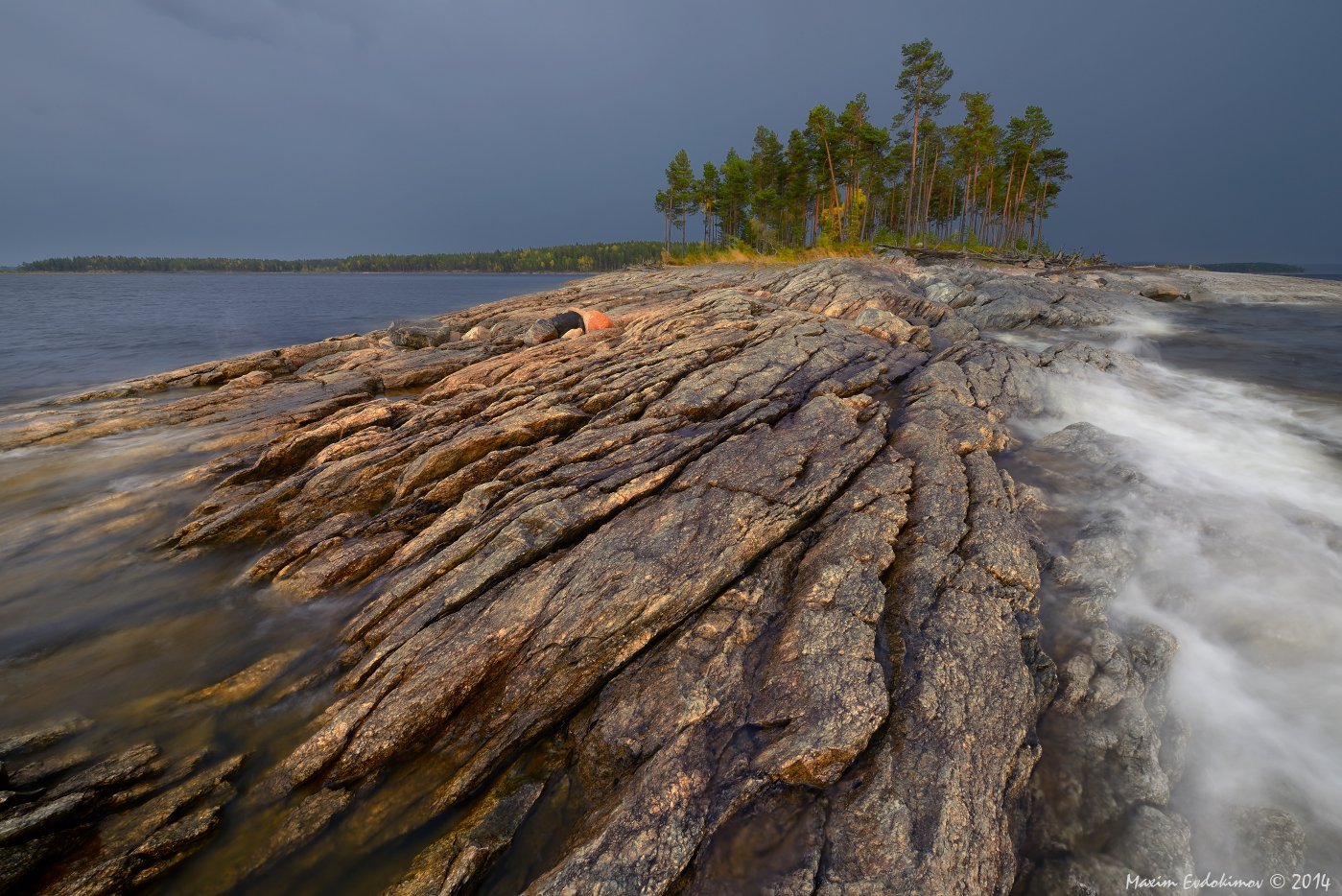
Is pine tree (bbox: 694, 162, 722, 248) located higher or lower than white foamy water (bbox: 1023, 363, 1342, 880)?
higher

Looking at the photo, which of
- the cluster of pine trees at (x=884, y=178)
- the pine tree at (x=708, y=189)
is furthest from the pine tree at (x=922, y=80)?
the pine tree at (x=708, y=189)

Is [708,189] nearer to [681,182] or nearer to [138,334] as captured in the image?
[681,182]

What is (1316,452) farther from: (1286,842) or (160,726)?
(160,726)

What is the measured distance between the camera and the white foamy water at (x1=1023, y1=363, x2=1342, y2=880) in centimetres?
550

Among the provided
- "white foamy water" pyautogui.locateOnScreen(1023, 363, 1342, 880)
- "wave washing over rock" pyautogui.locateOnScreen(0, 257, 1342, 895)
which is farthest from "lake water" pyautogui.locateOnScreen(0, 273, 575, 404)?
"white foamy water" pyautogui.locateOnScreen(1023, 363, 1342, 880)

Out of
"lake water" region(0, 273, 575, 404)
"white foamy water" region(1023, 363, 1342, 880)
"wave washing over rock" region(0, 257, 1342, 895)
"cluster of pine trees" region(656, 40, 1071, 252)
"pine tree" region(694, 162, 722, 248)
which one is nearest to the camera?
"wave washing over rock" region(0, 257, 1342, 895)

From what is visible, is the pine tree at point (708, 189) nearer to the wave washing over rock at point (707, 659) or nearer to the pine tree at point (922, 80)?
the pine tree at point (922, 80)

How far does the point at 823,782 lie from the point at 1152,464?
1218cm

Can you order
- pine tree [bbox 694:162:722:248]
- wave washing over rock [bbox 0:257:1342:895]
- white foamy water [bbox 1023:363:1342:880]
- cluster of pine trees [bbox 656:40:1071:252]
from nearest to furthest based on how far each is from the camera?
wave washing over rock [bbox 0:257:1342:895] < white foamy water [bbox 1023:363:1342:880] < cluster of pine trees [bbox 656:40:1071:252] < pine tree [bbox 694:162:722:248]

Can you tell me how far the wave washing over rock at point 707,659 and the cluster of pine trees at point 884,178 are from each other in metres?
50.0

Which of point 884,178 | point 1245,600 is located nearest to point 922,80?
point 884,178

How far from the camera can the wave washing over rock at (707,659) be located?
16.0 ft

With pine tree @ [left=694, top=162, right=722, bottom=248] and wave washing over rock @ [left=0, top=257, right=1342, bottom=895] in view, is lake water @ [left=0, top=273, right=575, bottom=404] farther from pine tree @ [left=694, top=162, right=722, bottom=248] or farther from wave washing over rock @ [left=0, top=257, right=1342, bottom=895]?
pine tree @ [left=694, top=162, right=722, bottom=248]

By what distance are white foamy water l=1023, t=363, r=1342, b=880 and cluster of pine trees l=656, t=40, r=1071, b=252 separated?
151 feet
